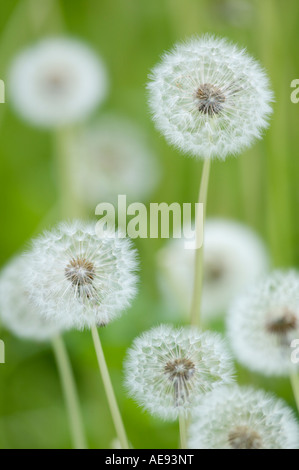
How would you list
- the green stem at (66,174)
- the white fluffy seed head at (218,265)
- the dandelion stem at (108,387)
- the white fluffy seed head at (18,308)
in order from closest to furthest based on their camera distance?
the dandelion stem at (108,387), the white fluffy seed head at (18,308), the white fluffy seed head at (218,265), the green stem at (66,174)

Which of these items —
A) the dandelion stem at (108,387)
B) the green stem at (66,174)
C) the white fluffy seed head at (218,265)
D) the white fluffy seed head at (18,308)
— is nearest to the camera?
the dandelion stem at (108,387)

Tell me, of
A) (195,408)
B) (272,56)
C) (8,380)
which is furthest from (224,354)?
(272,56)

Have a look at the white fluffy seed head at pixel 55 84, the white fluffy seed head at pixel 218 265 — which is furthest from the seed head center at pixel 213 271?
the white fluffy seed head at pixel 55 84

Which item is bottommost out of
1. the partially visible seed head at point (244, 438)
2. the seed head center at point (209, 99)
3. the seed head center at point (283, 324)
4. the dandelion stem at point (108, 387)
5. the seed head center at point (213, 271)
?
the partially visible seed head at point (244, 438)

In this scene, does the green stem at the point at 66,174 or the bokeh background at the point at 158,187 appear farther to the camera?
the green stem at the point at 66,174

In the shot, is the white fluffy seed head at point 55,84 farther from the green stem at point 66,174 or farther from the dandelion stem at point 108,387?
the dandelion stem at point 108,387

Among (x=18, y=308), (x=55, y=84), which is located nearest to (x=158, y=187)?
(x=55, y=84)
